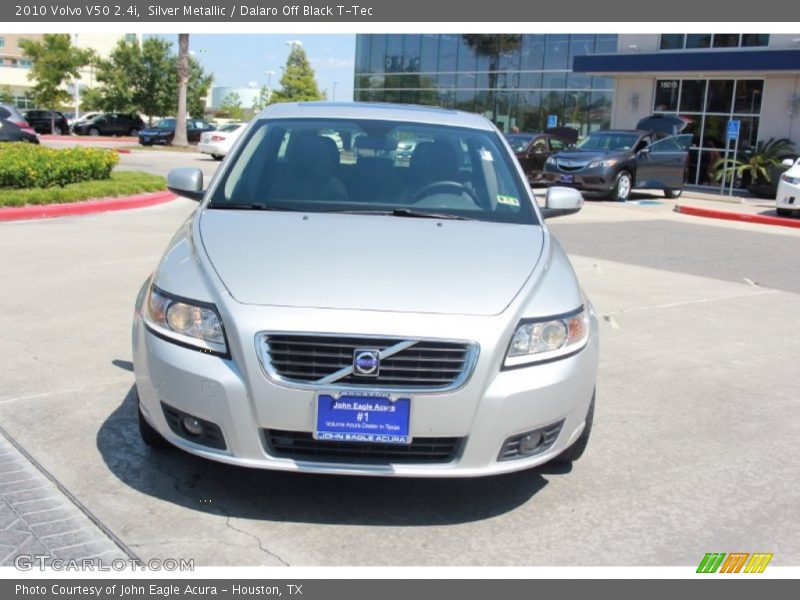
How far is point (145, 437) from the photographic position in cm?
431

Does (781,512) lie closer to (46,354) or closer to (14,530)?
(14,530)

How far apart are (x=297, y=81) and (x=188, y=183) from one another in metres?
62.5

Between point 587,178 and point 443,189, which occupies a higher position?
point 443,189

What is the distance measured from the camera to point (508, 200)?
4.97m

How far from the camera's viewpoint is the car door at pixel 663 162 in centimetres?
2230

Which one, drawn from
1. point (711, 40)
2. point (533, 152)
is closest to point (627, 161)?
point (533, 152)

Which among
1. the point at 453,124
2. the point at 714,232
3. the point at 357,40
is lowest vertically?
the point at 714,232

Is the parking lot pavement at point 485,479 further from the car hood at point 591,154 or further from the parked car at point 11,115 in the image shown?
the parked car at point 11,115

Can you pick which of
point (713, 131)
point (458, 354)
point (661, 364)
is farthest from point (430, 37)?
point (458, 354)

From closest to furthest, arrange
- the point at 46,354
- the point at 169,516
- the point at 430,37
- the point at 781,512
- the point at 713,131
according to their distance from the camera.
Answer: the point at 169,516 < the point at 781,512 < the point at 46,354 < the point at 713,131 < the point at 430,37

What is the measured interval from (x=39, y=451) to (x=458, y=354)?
2190 mm

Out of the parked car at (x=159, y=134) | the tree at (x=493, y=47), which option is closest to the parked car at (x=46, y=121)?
the parked car at (x=159, y=134)

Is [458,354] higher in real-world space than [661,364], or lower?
higher

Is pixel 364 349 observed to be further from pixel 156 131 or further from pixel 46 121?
pixel 46 121
